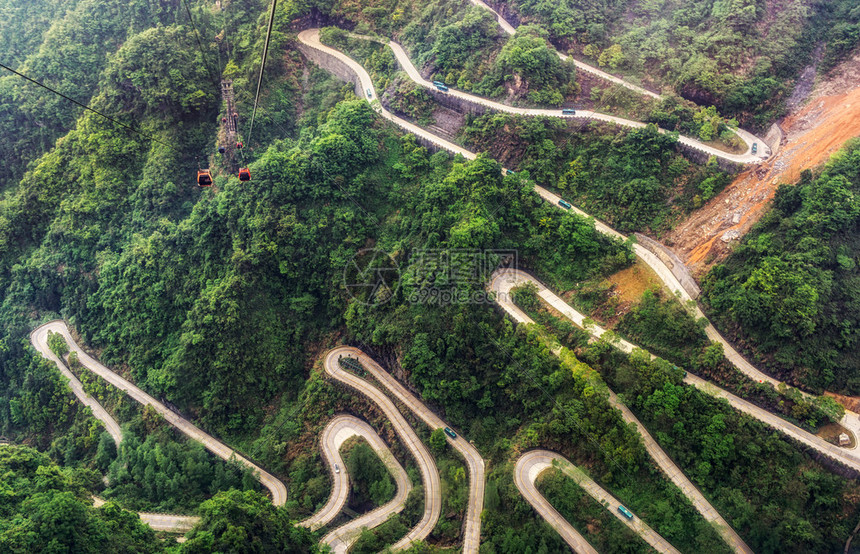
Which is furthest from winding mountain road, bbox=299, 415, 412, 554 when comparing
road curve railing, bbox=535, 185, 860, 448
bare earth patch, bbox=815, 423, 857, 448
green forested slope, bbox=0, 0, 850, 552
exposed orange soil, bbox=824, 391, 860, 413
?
exposed orange soil, bbox=824, 391, 860, 413

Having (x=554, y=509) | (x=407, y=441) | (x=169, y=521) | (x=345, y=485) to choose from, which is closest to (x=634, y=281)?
(x=554, y=509)

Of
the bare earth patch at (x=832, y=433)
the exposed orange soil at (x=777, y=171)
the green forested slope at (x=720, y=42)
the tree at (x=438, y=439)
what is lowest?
the tree at (x=438, y=439)

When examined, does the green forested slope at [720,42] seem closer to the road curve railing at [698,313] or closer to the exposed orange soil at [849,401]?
the road curve railing at [698,313]

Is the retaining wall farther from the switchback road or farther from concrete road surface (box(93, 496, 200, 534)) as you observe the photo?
concrete road surface (box(93, 496, 200, 534))

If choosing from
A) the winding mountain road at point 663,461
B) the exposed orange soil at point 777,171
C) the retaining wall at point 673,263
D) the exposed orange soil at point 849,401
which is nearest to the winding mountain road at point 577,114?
the exposed orange soil at point 777,171

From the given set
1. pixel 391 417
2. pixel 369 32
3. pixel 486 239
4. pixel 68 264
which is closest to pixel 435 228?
pixel 486 239

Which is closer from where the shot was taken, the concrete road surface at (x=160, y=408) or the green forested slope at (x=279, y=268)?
the green forested slope at (x=279, y=268)

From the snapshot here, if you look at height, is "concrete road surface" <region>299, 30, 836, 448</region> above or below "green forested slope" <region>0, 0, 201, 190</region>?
below
